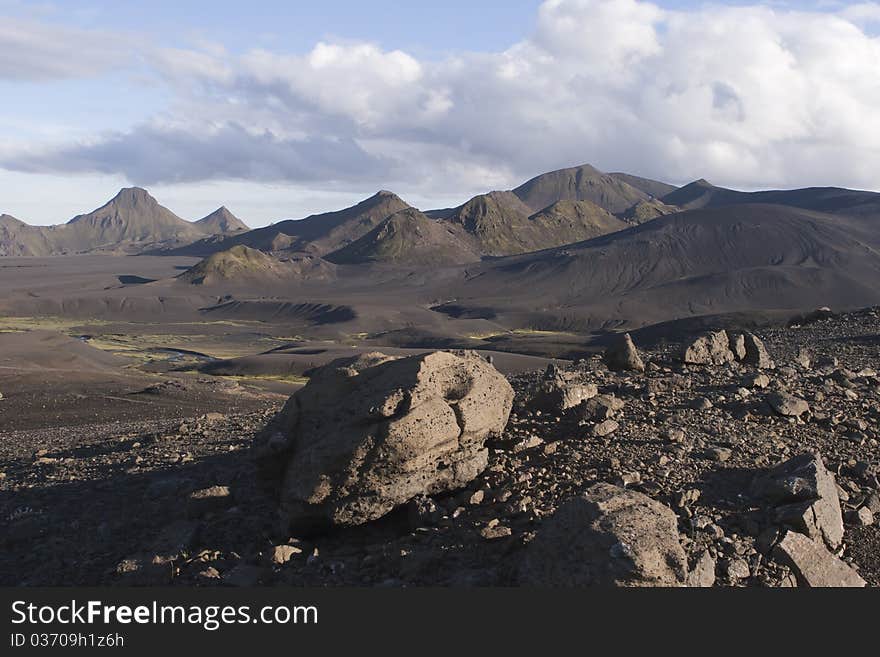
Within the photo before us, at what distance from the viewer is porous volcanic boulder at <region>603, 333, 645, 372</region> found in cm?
1266

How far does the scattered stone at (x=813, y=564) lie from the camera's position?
246 inches

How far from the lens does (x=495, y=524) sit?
693 cm

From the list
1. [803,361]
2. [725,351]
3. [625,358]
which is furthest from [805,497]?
[803,361]

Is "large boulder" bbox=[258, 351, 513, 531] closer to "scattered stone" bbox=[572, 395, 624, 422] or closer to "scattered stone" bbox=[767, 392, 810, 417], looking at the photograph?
"scattered stone" bbox=[572, 395, 624, 422]

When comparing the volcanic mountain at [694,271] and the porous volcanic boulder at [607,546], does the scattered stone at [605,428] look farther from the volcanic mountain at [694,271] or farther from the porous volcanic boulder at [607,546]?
the volcanic mountain at [694,271]

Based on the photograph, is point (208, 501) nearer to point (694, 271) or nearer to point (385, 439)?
point (385, 439)

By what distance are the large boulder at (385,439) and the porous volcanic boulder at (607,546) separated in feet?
5.32

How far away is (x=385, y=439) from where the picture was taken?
7.32 m

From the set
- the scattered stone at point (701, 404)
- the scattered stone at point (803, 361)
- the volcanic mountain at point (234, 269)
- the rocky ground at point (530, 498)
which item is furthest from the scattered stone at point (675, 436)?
the volcanic mountain at point (234, 269)

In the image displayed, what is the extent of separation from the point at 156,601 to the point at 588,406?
5.27 metres

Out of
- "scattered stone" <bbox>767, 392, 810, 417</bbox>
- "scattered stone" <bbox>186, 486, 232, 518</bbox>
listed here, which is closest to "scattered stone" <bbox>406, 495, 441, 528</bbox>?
"scattered stone" <bbox>186, 486, 232, 518</bbox>

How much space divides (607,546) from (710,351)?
7878 millimetres

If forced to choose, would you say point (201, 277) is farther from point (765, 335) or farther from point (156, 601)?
point (156, 601)

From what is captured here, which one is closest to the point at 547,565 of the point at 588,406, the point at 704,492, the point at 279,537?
the point at 704,492
